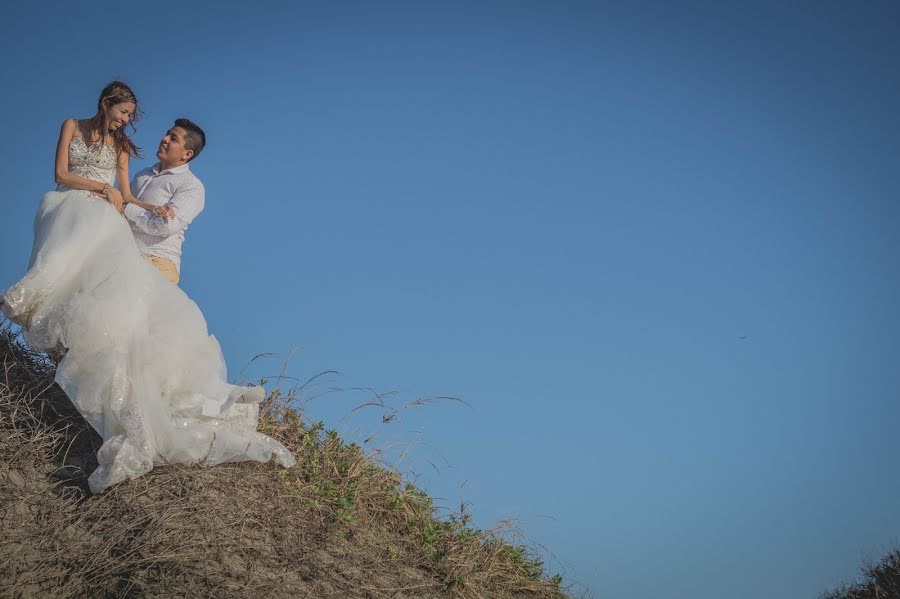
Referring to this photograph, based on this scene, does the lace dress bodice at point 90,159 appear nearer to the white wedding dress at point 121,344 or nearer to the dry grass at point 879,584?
the white wedding dress at point 121,344

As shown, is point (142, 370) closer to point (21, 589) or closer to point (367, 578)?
point (21, 589)

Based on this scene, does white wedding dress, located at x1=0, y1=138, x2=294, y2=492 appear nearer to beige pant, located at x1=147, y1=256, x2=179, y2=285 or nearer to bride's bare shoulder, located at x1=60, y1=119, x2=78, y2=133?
bride's bare shoulder, located at x1=60, y1=119, x2=78, y2=133

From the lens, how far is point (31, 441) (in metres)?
7.35

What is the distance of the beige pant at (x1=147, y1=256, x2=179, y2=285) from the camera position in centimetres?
893

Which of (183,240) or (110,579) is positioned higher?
(183,240)

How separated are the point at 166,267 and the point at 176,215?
2.07 feet

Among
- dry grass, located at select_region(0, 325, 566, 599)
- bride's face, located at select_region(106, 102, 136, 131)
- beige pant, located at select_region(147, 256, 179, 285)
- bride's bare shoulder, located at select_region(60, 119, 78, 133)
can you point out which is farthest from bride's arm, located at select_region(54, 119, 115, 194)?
dry grass, located at select_region(0, 325, 566, 599)

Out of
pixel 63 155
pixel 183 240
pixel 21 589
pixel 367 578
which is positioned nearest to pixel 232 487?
pixel 367 578

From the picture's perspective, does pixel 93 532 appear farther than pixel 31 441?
No

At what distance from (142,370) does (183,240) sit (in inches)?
105

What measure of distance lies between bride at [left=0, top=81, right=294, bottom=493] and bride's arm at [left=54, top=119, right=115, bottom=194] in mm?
11

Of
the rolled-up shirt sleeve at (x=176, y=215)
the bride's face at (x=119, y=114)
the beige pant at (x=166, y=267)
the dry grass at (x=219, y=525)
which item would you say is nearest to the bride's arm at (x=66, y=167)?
the bride's face at (x=119, y=114)

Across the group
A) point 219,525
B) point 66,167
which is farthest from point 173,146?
point 219,525

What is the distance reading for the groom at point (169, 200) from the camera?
883 centimetres
